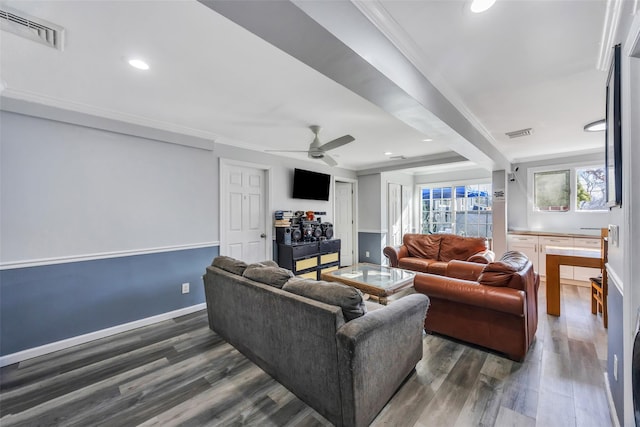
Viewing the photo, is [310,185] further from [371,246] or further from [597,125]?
[597,125]

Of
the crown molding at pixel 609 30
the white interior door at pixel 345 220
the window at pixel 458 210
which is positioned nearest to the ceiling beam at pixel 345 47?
the crown molding at pixel 609 30

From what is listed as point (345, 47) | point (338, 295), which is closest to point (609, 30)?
point (345, 47)

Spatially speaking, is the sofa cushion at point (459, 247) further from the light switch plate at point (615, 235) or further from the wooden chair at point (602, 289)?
the light switch plate at point (615, 235)

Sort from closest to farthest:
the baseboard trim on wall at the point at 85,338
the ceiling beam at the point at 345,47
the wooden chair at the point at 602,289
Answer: the ceiling beam at the point at 345,47, the baseboard trim on wall at the point at 85,338, the wooden chair at the point at 602,289

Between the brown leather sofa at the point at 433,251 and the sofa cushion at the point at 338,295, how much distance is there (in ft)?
9.96

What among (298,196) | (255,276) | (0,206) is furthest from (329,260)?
(0,206)

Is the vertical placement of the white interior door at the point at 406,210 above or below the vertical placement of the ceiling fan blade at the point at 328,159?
below

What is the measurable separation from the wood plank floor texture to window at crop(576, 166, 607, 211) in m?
3.16

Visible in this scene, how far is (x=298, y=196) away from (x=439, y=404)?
3.80 m

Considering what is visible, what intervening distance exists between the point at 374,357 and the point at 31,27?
9.41 ft

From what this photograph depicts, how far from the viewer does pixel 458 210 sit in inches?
262

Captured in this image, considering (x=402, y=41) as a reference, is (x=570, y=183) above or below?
below

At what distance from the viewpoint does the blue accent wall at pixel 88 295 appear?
236cm

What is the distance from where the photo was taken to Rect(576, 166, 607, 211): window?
15.0 feet
